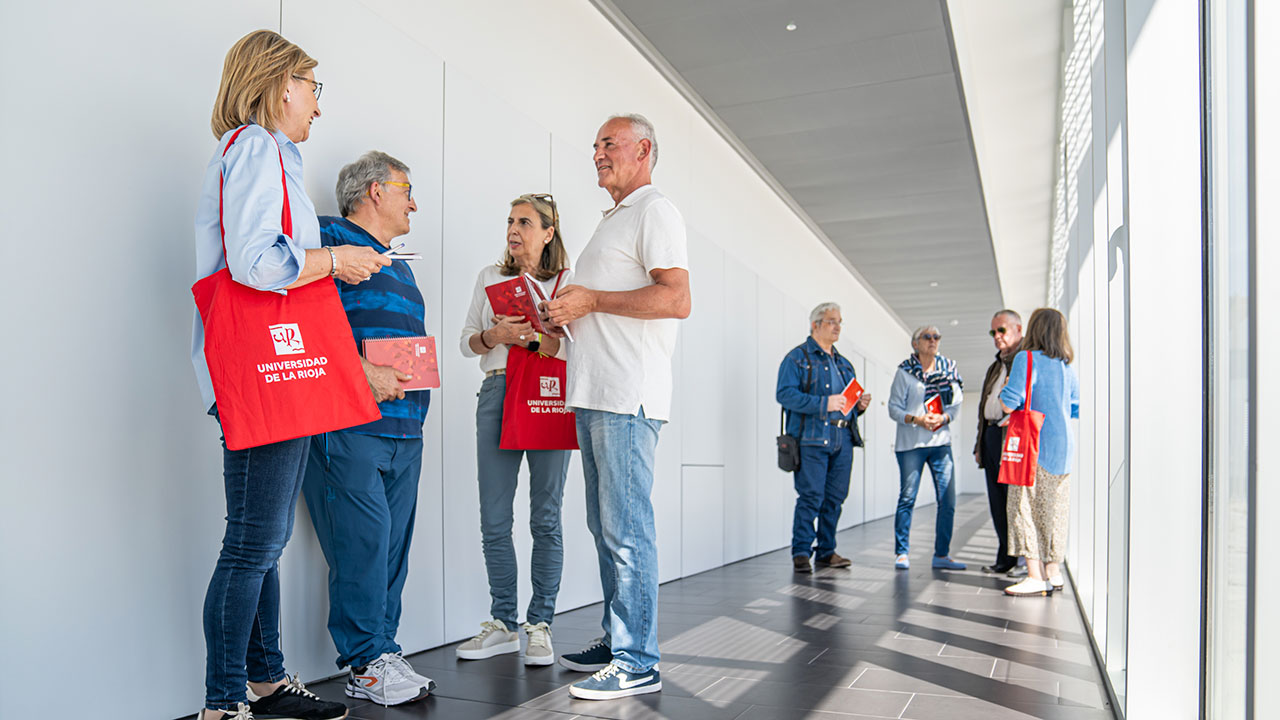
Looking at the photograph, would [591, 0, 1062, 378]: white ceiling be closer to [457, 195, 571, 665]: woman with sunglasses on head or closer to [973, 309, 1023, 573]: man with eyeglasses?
[973, 309, 1023, 573]: man with eyeglasses

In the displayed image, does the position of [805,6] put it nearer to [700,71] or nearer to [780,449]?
[700,71]

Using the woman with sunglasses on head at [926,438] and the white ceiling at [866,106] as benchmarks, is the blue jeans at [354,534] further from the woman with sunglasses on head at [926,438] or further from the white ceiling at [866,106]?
the woman with sunglasses on head at [926,438]

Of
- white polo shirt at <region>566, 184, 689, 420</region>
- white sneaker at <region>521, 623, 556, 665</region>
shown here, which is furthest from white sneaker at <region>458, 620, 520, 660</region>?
white polo shirt at <region>566, 184, 689, 420</region>

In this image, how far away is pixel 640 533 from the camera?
2.56 m

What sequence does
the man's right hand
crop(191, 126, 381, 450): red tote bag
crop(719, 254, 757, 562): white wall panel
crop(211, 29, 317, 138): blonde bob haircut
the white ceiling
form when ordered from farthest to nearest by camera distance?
1. crop(719, 254, 757, 562): white wall panel
2. the white ceiling
3. the man's right hand
4. crop(211, 29, 317, 138): blonde bob haircut
5. crop(191, 126, 381, 450): red tote bag

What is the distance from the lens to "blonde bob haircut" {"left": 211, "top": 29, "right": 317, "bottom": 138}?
83.4 inches

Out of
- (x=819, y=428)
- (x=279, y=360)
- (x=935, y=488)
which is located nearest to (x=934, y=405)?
(x=935, y=488)

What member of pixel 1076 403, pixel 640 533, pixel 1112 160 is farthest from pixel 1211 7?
pixel 1076 403

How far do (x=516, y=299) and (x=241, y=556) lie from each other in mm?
1171

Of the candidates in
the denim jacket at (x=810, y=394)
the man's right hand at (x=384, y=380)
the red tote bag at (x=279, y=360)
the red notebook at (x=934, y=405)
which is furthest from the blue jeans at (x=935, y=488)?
the red tote bag at (x=279, y=360)

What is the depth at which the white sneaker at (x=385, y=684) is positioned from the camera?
246 cm

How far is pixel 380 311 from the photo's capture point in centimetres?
260

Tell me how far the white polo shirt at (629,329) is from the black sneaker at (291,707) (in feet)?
3.26

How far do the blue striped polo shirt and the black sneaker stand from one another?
A: 0.68 metres
